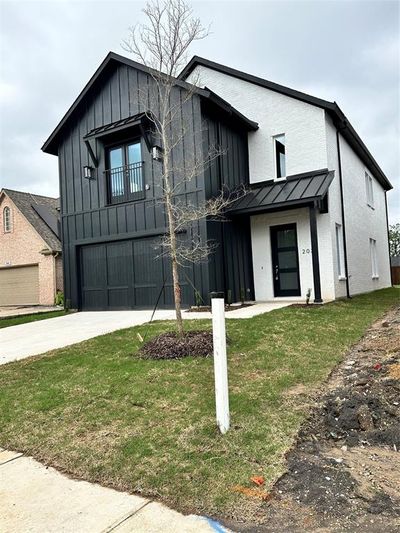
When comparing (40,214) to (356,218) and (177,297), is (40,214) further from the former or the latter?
(177,297)

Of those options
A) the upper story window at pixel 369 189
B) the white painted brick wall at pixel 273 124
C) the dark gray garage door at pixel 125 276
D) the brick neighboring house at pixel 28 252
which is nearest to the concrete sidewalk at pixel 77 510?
the dark gray garage door at pixel 125 276

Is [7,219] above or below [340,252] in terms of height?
above

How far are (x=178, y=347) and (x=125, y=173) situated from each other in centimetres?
876

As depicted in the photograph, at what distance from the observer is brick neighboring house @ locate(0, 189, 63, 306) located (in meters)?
19.1

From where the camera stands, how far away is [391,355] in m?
5.40

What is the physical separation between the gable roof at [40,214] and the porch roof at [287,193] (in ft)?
34.5

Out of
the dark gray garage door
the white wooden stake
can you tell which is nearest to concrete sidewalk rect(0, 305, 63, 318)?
the dark gray garage door

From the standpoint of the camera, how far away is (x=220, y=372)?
139 inches

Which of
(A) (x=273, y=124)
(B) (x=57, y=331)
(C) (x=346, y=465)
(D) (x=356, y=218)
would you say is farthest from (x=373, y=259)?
(C) (x=346, y=465)

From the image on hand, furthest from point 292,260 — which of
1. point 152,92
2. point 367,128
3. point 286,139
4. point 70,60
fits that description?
point 367,128

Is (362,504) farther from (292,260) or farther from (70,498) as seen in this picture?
(292,260)

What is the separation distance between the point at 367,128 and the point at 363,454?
24.0 m

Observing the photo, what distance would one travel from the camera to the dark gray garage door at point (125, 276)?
12391mm

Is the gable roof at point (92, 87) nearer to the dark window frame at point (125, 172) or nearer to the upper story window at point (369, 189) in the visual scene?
the dark window frame at point (125, 172)
